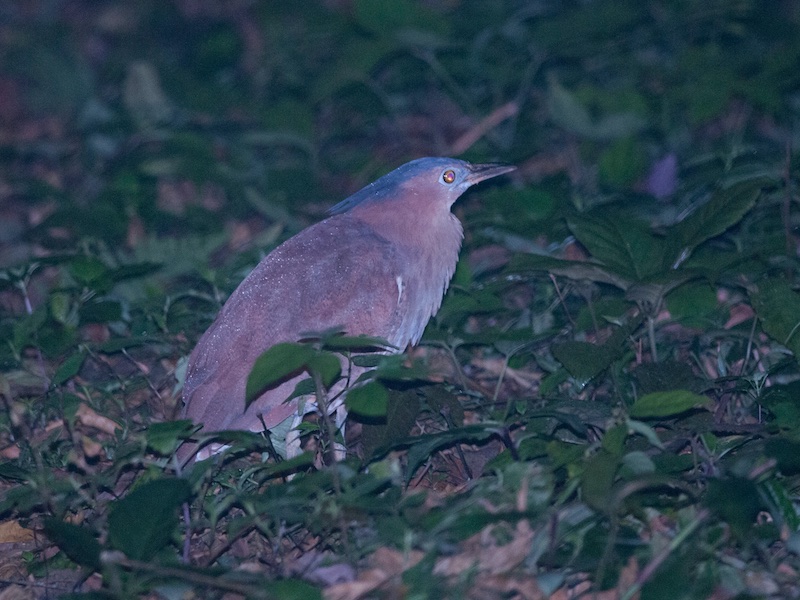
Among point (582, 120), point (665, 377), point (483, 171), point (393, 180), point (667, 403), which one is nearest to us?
point (667, 403)

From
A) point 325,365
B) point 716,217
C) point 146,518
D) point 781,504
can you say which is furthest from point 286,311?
point 781,504

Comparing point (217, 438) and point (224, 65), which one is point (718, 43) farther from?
point (217, 438)

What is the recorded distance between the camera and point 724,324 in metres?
4.57

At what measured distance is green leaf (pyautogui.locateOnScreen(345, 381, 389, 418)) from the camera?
3.08m

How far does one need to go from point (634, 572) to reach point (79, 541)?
1783mm

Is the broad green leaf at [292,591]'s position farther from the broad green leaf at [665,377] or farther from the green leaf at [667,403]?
the broad green leaf at [665,377]

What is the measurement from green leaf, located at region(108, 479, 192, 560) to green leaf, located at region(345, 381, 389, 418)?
0.61m

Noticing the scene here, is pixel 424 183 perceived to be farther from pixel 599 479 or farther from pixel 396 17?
pixel 396 17

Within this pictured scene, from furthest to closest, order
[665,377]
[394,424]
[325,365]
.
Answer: [665,377] → [394,424] → [325,365]

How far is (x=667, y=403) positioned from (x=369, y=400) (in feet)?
3.29

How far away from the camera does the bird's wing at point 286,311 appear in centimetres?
398

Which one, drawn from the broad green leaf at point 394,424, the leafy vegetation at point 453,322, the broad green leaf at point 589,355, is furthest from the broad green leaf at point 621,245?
the broad green leaf at point 394,424

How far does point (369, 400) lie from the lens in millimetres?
3115

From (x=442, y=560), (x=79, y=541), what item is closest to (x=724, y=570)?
(x=442, y=560)
